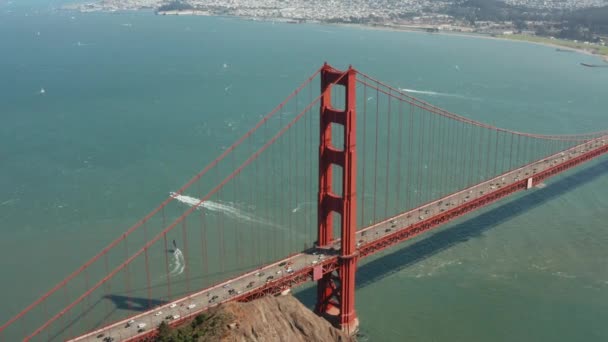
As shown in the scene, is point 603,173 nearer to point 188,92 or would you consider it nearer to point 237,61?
point 188,92

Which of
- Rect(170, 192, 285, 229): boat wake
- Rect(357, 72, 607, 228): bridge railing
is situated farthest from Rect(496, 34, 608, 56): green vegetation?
Rect(170, 192, 285, 229): boat wake

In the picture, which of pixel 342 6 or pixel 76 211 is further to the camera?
pixel 342 6

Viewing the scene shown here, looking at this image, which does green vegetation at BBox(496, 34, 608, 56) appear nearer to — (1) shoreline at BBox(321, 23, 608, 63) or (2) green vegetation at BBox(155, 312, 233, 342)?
(1) shoreline at BBox(321, 23, 608, 63)

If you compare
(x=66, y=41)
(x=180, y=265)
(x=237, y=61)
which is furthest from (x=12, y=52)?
(x=180, y=265)

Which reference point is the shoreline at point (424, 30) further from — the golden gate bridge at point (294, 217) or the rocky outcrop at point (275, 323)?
the rocky outcrop at point (275, 323)

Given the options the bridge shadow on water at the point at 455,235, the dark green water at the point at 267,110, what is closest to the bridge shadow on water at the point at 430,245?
the bridge shadow on water at the point at 455,235

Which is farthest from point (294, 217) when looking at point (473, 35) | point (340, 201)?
point (473, 35)
